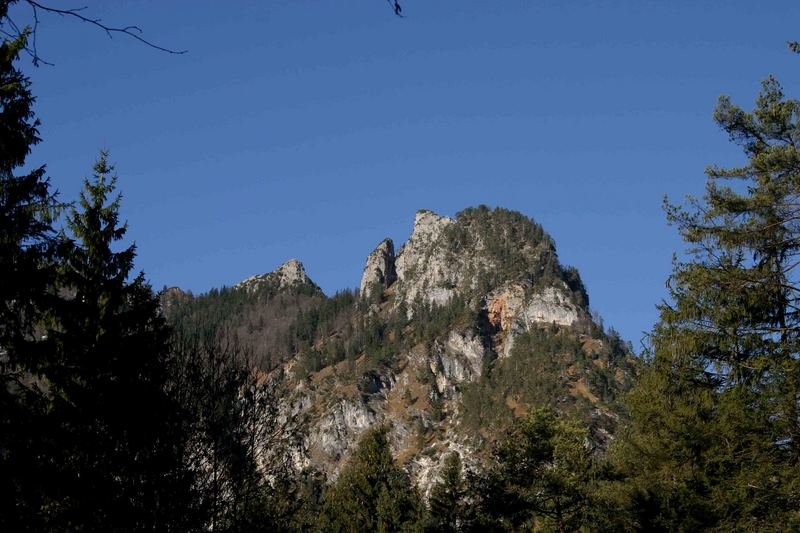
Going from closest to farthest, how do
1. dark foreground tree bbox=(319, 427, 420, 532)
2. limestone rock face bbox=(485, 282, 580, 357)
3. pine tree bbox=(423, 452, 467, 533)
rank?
dark foreground tree bbox=(319, 427, 420, 532) → pine tree bbox=(423, 452, 467, 533) → limestone rock face bbox=(485, 282, 580, 357)

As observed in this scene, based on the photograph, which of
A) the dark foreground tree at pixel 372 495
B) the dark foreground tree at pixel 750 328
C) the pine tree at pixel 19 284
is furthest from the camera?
the dark foreground tree at pixel 372 495

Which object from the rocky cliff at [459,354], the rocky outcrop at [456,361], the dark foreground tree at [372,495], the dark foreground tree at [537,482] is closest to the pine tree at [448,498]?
the dark foreground tree at [372,495]

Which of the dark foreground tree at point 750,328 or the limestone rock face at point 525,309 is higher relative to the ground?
the limestone rock face at point 525,309

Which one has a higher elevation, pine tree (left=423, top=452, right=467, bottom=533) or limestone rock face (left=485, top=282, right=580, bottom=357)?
limestone rock face (left=485, top=282, right=580, bottom=357)

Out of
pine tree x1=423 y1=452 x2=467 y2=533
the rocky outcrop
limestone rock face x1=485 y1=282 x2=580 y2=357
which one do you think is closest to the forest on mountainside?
pine tree x1=423 y1=452 x2=467 y2=533

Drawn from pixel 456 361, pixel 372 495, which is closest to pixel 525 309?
pixel 456 361

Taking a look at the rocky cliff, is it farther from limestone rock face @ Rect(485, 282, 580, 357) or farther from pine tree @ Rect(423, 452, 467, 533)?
pine tree @ Rect(423, 452, 467, 533)

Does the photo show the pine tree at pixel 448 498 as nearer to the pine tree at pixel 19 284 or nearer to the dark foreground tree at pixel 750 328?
the dark foreground tree at pixel 750 328

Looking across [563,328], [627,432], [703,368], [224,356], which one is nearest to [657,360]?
[703,368]

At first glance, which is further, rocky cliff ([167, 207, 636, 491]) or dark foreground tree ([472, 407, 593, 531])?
rocky cliff ([167, 207, 636, 491])

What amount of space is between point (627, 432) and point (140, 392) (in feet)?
50.1

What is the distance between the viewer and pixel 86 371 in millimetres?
16531

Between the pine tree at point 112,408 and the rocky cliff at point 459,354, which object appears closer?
the pine tree at point 112,408

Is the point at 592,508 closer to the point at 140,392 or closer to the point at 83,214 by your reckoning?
the point at 140,392
